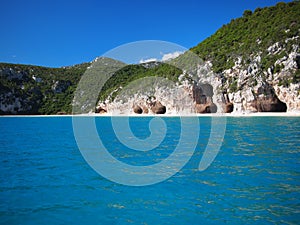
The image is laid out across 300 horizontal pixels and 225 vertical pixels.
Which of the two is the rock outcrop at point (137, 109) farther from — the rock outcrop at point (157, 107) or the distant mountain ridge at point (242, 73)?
the rock outcrop at point (157, 107)

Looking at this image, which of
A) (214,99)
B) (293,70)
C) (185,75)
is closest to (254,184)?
(293,70)

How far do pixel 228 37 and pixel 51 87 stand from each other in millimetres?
91209

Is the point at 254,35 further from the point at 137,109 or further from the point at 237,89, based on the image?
the point at 137,109

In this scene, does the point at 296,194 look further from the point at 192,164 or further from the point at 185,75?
the point at 185,75

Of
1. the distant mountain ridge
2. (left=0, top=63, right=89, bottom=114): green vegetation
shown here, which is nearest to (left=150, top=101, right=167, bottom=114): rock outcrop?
the distant mountain ridge

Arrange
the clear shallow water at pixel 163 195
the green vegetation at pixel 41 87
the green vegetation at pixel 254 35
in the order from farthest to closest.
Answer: the green vegetation at pixel 41 87
the green vegetation at pixel 254 35
the clear shallow water at pixel 163 195

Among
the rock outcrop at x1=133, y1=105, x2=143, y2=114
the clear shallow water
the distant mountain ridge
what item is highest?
the distant mountain ridge

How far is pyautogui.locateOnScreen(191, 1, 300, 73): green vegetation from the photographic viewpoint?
5721 cm

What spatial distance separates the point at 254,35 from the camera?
6744 centimetres

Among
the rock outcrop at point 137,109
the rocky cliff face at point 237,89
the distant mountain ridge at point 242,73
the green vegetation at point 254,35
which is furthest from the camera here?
the rock outcrop at point 137,109

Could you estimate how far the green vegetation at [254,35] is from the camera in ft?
188

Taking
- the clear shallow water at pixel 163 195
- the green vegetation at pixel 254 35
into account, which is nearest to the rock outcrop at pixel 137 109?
the green vegetation at pixel 254 35

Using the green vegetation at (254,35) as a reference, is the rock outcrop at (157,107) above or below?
below

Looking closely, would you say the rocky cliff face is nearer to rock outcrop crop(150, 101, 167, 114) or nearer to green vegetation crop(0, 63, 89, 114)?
rock outcrop crop(150, 101, 167, 114)
